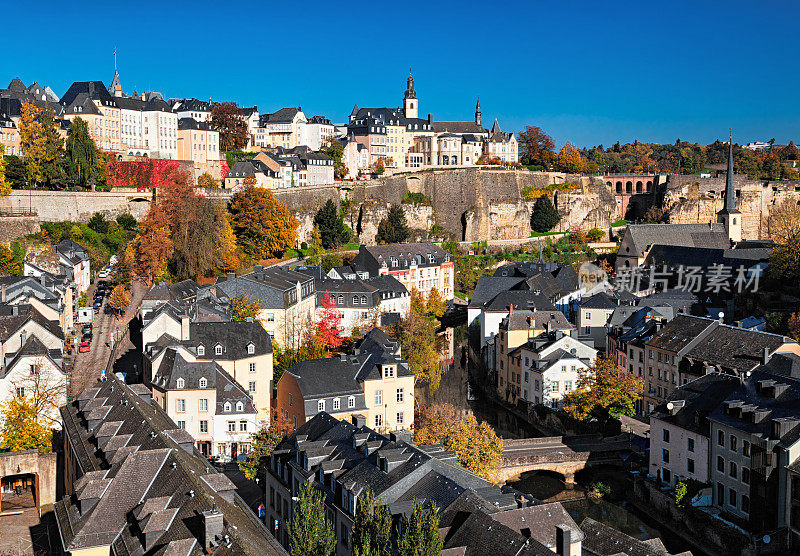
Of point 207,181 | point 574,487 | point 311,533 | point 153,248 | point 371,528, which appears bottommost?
point 574,487

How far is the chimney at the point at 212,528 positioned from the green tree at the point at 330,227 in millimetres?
52042

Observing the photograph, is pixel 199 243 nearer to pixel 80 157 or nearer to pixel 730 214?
pixel 80 157

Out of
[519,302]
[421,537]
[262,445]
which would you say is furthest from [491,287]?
[421,537]

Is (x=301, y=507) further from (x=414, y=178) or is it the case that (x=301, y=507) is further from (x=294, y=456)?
(x=414, y=178)

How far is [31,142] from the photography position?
186ft

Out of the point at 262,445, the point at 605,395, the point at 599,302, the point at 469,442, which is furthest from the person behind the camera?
the point at 599,302

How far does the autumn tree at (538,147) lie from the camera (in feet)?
293

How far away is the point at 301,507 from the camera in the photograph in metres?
18.6

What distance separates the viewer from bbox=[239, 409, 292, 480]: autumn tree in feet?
96.0

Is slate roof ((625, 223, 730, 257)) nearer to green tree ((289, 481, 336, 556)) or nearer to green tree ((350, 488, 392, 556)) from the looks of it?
green tree ((350, 488, 392, 556))

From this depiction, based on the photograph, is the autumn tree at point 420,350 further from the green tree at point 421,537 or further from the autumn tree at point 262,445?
the green tree at point 421,537

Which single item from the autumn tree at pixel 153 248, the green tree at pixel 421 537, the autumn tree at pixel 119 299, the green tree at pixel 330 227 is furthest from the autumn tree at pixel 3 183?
the green tree at pixel 421 537

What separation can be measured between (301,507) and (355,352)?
18.7m

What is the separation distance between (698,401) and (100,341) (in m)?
26.9
